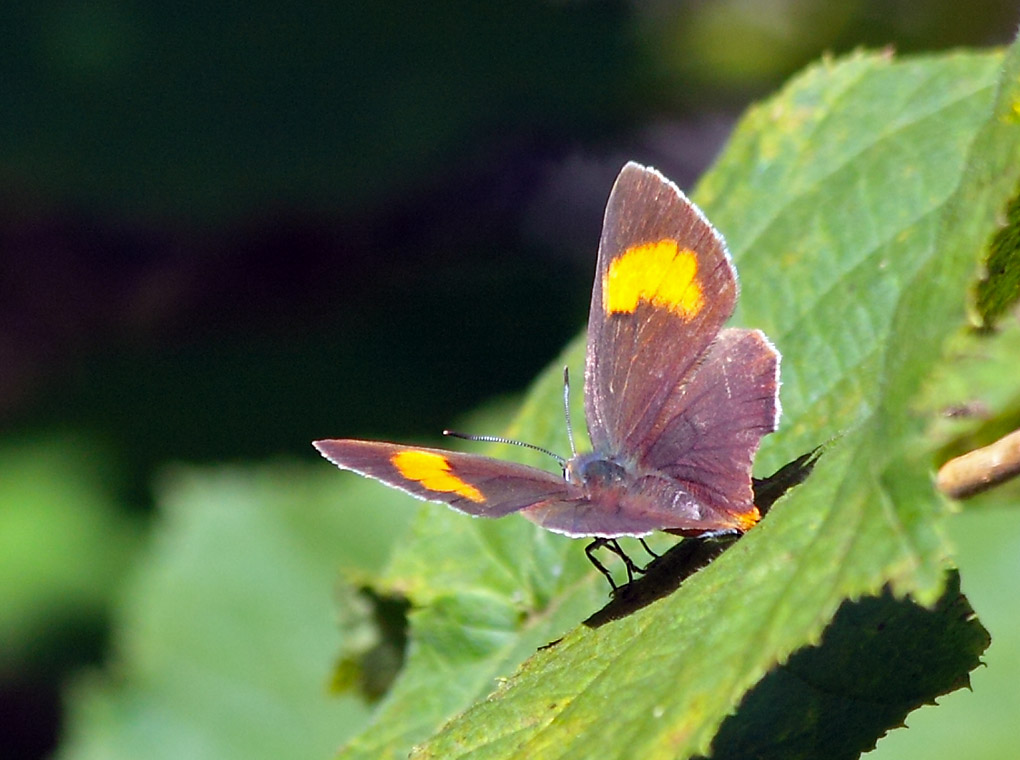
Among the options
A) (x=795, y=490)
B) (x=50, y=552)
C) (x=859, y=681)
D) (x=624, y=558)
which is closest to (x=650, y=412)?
(x=624, y=558)

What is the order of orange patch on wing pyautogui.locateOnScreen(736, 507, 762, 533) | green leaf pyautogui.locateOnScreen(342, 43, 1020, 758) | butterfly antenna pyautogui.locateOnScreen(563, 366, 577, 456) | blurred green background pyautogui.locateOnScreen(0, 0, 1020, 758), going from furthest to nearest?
blurred green background pyautogui.locateOnScreen(0, 0, 1020, 758), butterfly antenna pyautogui.locateOnScreen(563, 366, 577, 456), orange patch on wing pyautogui.locateOnScreen(736, 507, 762, 533), green leaf pyautogui.locateOnScreen(342, 43, 1020, 758)

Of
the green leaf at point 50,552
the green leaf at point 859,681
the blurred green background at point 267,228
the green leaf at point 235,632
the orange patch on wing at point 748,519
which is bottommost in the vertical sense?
the green leaf at point 859,681

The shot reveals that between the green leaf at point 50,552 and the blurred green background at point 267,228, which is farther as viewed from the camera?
the blurred green background at point 267,228

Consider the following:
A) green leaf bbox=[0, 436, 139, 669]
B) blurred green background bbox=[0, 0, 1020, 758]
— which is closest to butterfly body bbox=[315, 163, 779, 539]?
blurred green background bbox=[0, 0, 1020, 758]

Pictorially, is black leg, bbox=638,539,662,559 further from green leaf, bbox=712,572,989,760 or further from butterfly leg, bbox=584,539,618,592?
green leaf, bbox=712,572,989,760

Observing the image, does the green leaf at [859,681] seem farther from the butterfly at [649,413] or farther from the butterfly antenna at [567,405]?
the butterfly antenna at [567,405]

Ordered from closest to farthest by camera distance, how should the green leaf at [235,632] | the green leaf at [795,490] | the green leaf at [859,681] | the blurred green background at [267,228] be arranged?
the green leaf at [795,490], the green leaf at [859,681], the green leaf at [235,632], the blurred green background at [267,228]

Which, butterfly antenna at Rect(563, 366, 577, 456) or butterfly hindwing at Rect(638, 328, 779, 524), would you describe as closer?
butterfly hindwing at Rect(638, 328, 779, 524)

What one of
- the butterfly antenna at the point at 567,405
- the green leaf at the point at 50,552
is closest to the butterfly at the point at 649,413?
the butterfly antenna at the point at 567,405
